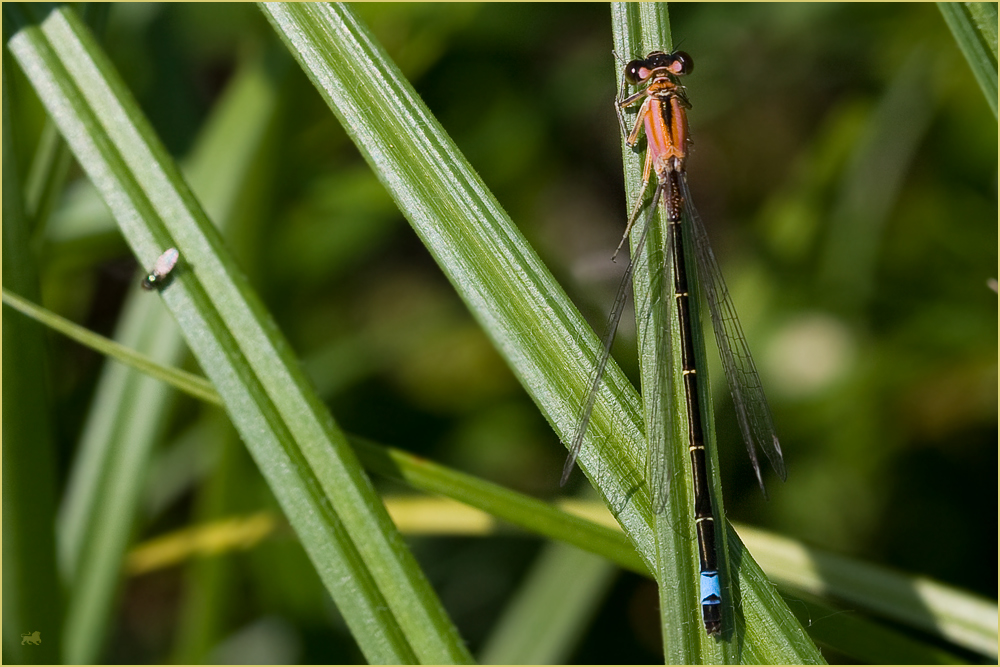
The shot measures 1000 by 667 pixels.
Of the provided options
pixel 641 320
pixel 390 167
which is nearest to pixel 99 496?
pixel 390 167

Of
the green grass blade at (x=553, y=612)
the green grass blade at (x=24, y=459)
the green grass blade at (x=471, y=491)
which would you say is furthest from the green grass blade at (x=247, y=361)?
the green grass blade at (x=553, y=612)

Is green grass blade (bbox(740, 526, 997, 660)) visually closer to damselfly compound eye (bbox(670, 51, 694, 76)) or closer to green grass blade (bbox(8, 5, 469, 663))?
green grass blade (bbox(8, 5, 469, 663))

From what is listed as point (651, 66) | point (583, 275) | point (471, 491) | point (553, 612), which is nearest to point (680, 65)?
point (651, 66)

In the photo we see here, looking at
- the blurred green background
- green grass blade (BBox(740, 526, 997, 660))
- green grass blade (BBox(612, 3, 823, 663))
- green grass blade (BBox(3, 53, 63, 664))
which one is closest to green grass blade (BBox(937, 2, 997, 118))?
green grass blade (BBox(612, 3, 823, 663))

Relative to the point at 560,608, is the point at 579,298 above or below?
above

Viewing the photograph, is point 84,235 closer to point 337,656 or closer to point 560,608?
point 337,656

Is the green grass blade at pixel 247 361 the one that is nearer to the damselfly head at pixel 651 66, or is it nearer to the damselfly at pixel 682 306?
the damselfly at pixel 682 306
